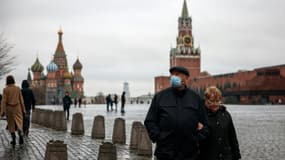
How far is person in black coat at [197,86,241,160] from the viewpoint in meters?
5.46

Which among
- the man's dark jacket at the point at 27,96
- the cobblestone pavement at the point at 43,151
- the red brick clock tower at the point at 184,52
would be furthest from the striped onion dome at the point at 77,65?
the cobblestone pavement at the point at 43,151

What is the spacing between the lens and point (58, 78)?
A: 153 meters

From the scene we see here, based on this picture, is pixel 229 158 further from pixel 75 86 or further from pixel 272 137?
pixel 75 86

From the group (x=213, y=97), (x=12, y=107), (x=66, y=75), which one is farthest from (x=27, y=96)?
(x=66, y=75)

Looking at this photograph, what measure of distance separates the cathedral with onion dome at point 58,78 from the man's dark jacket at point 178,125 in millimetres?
140532

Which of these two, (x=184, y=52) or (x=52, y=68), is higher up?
(x=184, y=52)

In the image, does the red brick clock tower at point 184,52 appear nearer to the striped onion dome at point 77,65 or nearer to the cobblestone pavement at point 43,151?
the striped onion dome at point 77,65

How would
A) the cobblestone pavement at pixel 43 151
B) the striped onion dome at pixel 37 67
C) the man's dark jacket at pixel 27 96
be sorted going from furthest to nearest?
the striped onion dome at pixel 37 67 < the man's dark jacket at pixel 27 96 < the cobblestone pavement at pixel 43 151

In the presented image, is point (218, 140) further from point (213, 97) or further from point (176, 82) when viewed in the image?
point (176, 82)

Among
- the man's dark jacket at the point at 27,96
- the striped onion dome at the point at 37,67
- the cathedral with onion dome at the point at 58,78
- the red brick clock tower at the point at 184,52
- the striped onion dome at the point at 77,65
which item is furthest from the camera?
the red brick clock tower at the point at 184,52

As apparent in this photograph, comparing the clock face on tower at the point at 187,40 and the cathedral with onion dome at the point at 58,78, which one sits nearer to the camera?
the cathedral with onion dome at the point at 58,78

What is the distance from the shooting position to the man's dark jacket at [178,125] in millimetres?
5164

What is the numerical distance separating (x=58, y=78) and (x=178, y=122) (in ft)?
492

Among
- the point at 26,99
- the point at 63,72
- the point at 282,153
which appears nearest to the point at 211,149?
the point at 282,153
